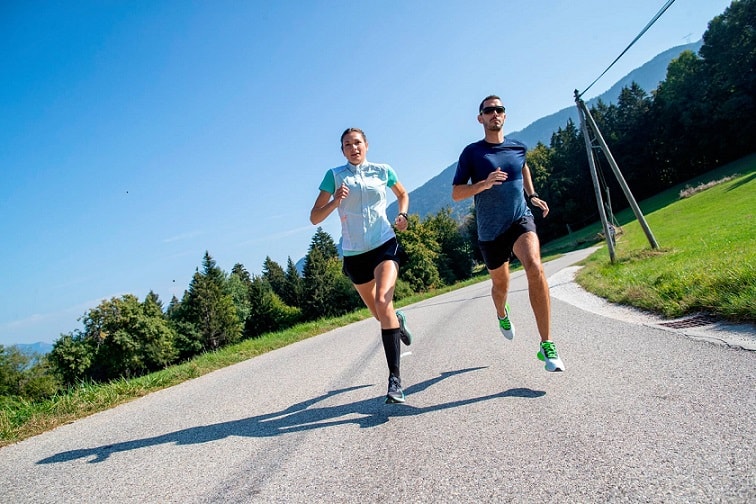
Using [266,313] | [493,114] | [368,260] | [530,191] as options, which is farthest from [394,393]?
[266,313]

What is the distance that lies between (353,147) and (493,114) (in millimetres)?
1399

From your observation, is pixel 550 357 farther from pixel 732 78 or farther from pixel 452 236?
pixel 452 236

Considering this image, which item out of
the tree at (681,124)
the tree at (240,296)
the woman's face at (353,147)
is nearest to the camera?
the woman's face at (353,147)

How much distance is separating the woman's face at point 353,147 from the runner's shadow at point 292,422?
2262mm

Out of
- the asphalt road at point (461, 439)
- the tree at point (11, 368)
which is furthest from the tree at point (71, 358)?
the asphalt road at point (461, 439)

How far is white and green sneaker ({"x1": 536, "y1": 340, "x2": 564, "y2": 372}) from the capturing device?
329 centimetres

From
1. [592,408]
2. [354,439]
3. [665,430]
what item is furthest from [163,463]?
[665,430]

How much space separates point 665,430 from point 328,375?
3.77 m

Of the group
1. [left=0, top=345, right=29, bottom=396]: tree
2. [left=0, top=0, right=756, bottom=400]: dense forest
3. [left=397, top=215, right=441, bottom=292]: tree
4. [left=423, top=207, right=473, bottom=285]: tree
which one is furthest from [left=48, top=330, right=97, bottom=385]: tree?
[left=423, top=207, right=473, bottom=285]: tree

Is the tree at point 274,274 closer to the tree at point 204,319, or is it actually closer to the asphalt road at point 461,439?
the tree at point 204,319

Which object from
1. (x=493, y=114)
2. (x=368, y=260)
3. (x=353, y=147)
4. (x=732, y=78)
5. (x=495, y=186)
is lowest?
(x=368, y=260)

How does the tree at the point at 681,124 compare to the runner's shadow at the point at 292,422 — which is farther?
the tree at the point at 681,124

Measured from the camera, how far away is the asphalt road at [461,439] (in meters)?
1.75

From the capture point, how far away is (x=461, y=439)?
7.70 ft
